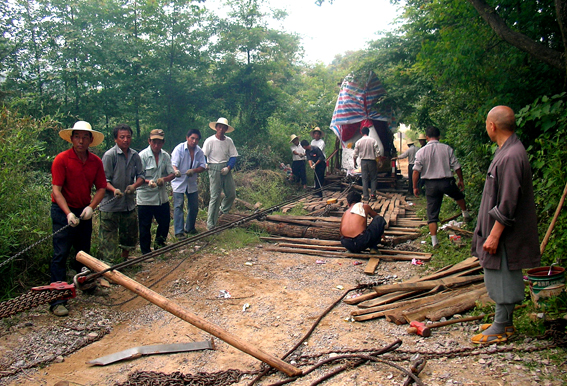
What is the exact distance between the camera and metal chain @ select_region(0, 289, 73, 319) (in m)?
3.40

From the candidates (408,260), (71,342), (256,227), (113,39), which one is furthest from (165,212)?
(113,39)

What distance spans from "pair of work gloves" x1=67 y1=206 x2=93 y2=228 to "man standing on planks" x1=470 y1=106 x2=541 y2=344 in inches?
160

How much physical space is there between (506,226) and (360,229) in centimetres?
330

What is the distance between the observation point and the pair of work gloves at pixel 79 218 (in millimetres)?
4348

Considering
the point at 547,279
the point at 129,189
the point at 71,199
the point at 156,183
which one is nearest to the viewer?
the point at 547,279

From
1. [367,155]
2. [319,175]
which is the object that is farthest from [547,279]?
[319,175]

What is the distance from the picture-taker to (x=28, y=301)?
3494 millimetres

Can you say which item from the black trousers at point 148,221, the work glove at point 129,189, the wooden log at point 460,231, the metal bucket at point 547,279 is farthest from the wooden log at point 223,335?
the wooden log at point 460,231

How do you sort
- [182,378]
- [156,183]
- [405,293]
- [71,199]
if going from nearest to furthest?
[182,378]
[405,293]
[71,199]
[156,183]

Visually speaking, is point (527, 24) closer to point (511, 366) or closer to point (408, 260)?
point (408, 260)

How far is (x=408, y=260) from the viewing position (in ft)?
20.5

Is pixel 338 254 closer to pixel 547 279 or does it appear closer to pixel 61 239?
pixel 547 279

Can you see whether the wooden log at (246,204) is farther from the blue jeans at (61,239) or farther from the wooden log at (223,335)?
the wooden log at (223,335)

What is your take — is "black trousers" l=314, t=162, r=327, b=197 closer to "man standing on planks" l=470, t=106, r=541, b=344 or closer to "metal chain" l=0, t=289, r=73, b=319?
"man standing on planks" l=470, t=106, r=541, b=344
